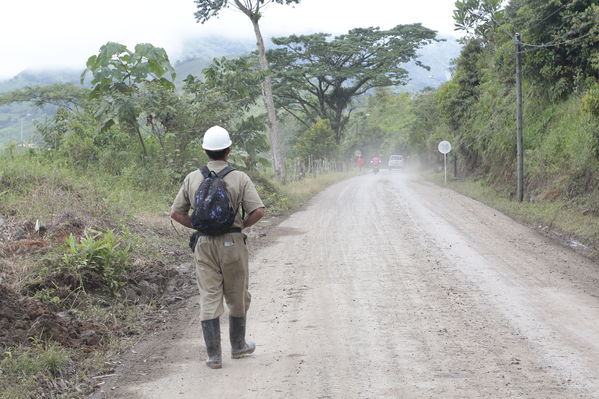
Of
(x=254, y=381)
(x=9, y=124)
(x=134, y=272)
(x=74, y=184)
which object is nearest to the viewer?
(x=254, y=381)

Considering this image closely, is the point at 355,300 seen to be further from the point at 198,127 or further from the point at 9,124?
the point at 9,124

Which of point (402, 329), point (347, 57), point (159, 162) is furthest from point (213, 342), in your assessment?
point (347, 57)

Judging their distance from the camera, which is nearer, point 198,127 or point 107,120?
point 107,120

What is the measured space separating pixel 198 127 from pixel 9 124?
85.6m

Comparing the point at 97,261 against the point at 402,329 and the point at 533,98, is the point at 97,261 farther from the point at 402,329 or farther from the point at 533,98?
the point at 533,98

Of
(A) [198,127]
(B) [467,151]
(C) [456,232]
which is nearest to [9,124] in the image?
(B) [467,151]

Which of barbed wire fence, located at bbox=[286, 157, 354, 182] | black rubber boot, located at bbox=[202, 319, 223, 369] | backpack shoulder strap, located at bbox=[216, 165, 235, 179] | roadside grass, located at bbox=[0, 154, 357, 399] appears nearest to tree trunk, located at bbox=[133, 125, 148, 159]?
roadside grass, located at bbox=[0, 154, 357, 399]

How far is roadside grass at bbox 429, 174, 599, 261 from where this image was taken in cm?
1258

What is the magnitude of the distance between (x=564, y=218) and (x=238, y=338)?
11334 millimetres

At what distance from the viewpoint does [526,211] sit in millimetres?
17547

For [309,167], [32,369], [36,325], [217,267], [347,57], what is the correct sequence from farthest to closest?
[309,167], [347,57], [36,325], [217,267], [32,369]

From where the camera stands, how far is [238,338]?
582 centimetres

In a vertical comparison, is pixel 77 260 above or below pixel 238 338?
above

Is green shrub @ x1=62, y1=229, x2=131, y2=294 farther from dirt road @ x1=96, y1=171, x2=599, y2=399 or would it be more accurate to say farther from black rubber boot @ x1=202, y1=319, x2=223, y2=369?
black rubber boot @ x1=202, y1=319, x2=223, y2=369
